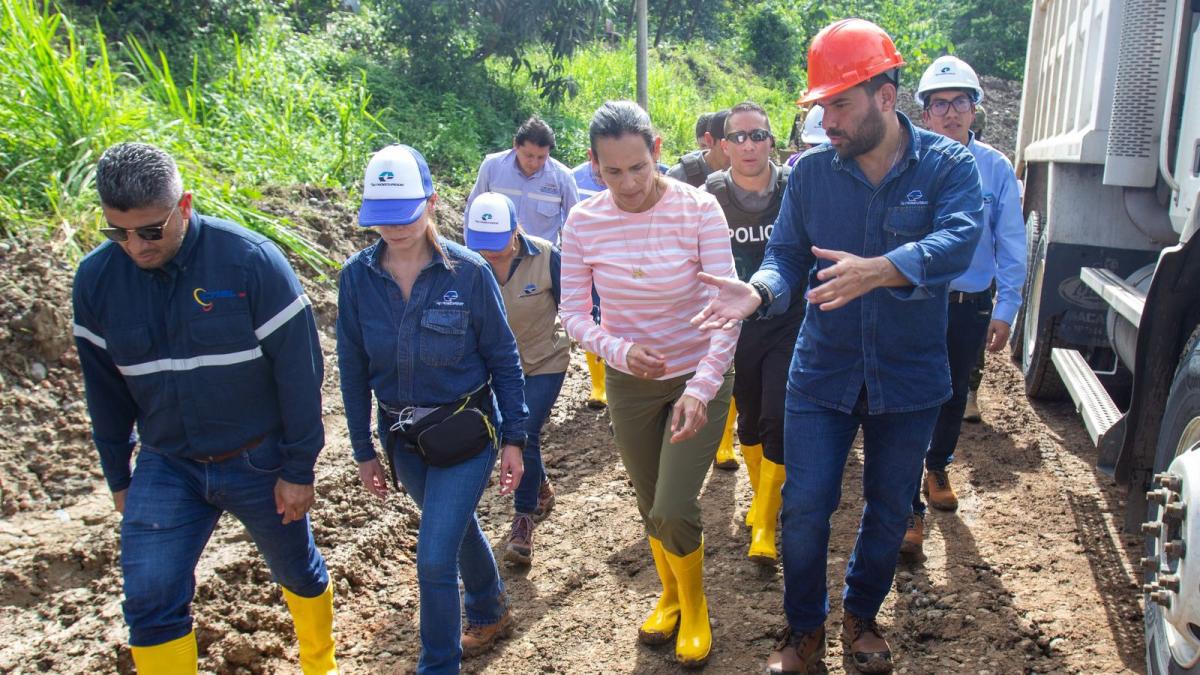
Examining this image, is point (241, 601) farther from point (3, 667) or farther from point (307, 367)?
point (307, 367)

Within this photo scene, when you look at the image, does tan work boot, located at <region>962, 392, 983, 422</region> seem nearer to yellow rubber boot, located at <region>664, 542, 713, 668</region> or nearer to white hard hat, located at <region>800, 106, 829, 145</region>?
white hard hat, located at <region>800, 106, 829, 145</region>

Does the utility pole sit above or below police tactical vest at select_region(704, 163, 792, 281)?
above

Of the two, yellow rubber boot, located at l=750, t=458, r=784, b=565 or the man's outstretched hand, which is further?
yellow rubber boot, located at l=750, t=458, r=784, b=565

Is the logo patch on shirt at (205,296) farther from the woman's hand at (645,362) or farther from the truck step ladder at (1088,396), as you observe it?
the truck step ladder at (1088,396)

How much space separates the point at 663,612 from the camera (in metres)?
3.96

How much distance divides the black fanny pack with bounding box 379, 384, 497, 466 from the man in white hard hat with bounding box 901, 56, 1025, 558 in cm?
209

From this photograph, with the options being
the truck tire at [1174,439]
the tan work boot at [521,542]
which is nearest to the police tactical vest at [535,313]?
the tan work boot at [521,542]

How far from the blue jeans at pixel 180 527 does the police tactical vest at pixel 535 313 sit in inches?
65.1

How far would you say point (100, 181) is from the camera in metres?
2.86

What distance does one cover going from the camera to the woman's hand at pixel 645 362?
3.29 meters

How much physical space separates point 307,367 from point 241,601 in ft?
4.94

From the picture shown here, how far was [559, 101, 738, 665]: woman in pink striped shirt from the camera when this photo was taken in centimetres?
333

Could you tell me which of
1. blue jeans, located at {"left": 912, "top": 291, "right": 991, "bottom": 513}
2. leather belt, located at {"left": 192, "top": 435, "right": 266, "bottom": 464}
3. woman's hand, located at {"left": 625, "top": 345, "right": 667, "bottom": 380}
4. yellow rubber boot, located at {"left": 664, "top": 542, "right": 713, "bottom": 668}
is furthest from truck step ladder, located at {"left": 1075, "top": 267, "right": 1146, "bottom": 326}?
leather belt, located at {"left": 192, "top": 435, "right": 266, "bottom": 464}

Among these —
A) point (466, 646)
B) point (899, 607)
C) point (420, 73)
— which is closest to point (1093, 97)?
point (899, 607)
